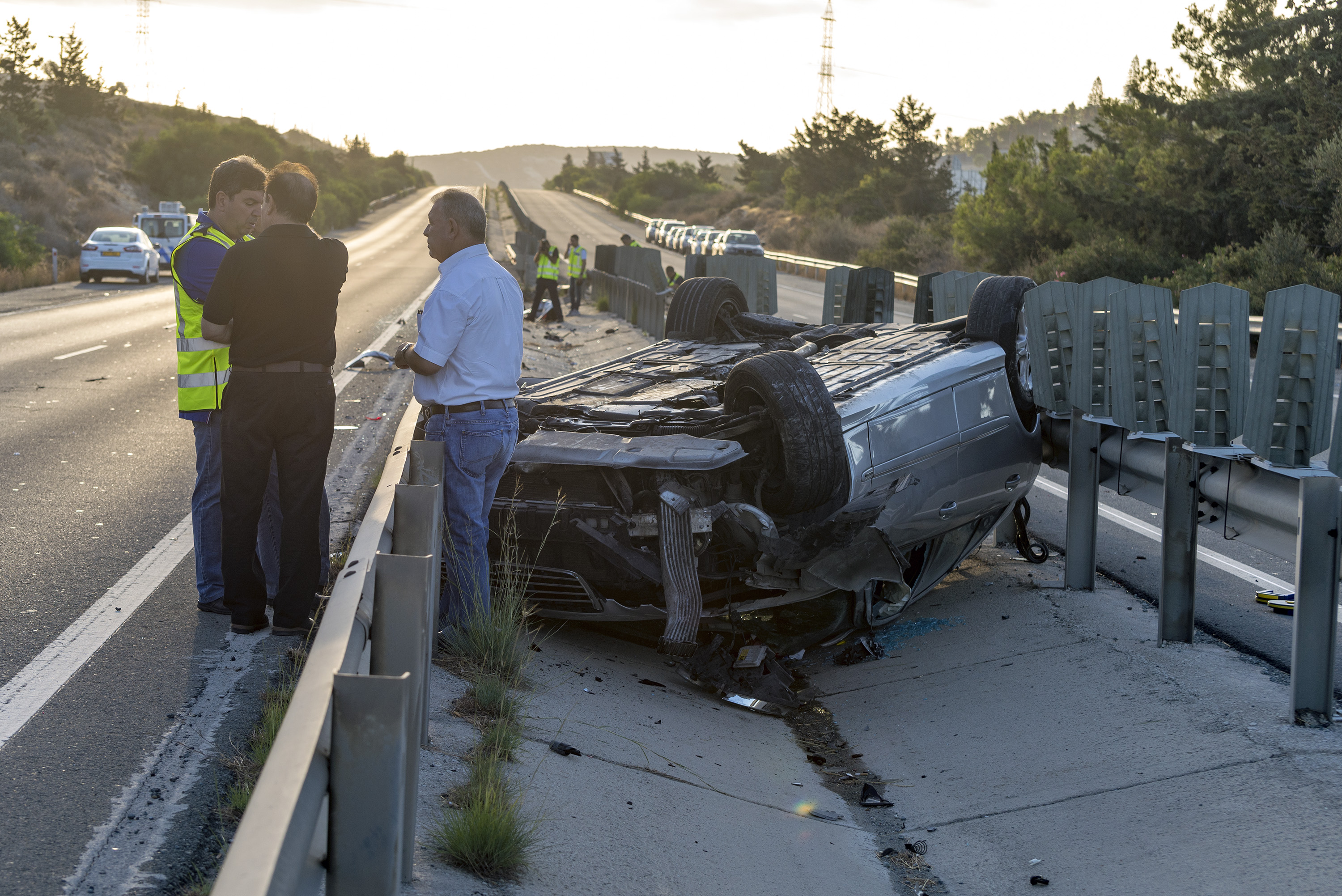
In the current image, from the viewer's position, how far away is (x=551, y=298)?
1012 inches

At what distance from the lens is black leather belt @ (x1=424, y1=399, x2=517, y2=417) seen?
505 centimetres

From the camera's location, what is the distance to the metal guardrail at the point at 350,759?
5.81ft

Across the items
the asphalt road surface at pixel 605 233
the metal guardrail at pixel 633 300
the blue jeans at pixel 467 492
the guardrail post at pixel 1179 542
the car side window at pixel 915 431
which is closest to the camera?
the blue jeans at pixel 467 492

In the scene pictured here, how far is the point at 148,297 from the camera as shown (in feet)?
86.3

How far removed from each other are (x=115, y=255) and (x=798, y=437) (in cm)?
2895

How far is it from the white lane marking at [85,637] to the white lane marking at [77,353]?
966 centimetres

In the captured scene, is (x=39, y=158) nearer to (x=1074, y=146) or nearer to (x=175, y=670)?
(x=1074, y=146)

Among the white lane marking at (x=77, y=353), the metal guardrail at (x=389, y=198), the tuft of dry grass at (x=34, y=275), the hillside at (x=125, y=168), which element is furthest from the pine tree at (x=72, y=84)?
the white lane marking at (x=77, y=353)

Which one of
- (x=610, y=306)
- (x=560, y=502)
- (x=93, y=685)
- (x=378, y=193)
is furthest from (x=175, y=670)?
(x=378, y=193)

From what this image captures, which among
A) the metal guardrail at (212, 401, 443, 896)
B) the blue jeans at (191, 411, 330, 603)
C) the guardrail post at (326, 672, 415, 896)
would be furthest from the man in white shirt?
the guardrail post at (326, 672, 415, 896)

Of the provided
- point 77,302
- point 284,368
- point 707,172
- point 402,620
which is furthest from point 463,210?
point 707,172

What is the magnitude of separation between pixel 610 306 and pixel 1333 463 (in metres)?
23.3

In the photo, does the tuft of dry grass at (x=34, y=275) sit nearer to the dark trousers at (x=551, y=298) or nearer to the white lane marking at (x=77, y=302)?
the white lane marking at (x=77, y=302)

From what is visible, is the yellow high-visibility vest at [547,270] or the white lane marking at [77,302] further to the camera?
the yellow high-visibility vest at [547,270]
